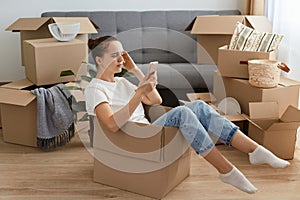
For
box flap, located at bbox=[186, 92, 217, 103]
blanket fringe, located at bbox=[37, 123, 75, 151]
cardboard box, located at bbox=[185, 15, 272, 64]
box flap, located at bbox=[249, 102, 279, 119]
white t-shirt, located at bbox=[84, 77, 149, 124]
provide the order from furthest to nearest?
cardboard box, located at bbox=[185, 15, 272, 64] → box flap, located at bbox=[186, 92, 217, 103] → blanket fringe, located at bbox=[37, 123, 75, 151] → box flap, located at bbox=[249, 102, 279, 119] → white t-shirt, located at bbox=[84, 77, 149, 124]

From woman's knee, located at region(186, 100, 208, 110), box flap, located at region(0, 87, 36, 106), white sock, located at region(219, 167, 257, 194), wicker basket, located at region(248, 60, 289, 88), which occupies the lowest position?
white sock, located at region(219, 167, 257, 194)

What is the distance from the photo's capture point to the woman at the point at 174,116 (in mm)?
2215

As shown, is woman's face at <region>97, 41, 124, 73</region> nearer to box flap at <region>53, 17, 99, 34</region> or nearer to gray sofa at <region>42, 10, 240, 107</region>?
box flap at <region>53, 17, 99, 34</region>

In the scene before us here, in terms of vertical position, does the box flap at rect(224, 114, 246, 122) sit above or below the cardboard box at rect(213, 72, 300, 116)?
below

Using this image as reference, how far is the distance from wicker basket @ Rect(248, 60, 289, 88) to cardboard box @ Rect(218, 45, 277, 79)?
0.08 meters

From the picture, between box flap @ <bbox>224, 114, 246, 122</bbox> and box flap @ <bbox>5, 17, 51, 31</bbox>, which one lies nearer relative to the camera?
box flap @ <bbox>224, 114, 246, 122</bbox>

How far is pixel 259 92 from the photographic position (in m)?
2.80

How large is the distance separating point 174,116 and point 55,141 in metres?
0.98

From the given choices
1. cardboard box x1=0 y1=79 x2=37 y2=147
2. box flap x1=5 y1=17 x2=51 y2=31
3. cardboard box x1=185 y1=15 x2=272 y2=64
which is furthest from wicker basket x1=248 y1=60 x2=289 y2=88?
box flap x1=5 y1=17 x2=51 y2=31

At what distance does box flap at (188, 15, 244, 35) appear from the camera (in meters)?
3.29

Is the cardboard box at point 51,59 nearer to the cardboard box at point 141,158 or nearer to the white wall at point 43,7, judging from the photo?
the cardboard box at point 141,158

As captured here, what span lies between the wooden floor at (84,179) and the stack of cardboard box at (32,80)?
14 centimetres

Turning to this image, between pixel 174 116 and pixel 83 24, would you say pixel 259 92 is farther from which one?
pixel 83 24

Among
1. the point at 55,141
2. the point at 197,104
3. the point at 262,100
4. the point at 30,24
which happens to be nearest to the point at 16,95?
the point at 55,141
